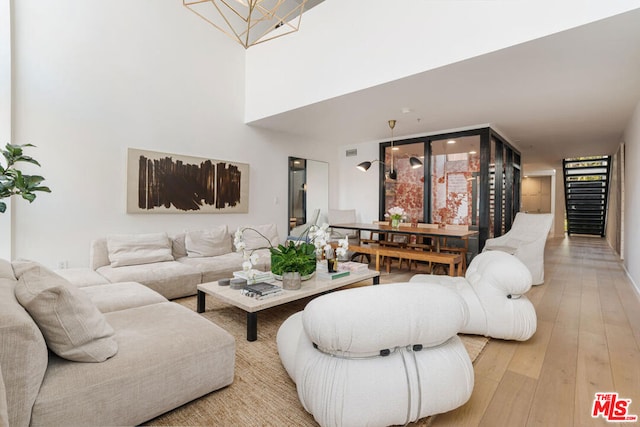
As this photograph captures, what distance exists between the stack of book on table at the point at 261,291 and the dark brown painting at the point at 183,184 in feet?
7.91

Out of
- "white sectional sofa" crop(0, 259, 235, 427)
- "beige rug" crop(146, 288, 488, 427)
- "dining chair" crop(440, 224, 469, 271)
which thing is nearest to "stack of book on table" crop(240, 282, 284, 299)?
"beige rug" crop(146, 288, 488, 427)

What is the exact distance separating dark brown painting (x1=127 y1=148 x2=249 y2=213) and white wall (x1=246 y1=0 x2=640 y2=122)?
3.54 feet

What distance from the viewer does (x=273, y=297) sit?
2.58 metres

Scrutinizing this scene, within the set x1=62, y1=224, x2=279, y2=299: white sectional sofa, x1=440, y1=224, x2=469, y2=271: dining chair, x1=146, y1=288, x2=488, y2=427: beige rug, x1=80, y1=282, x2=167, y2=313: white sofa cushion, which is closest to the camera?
x1=146, y1=288, x2=488, y2=427: beige rug

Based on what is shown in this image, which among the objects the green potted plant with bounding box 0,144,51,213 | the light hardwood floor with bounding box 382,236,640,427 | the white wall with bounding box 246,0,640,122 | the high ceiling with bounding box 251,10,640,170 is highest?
the white wall with bounding box 246,0,640,122

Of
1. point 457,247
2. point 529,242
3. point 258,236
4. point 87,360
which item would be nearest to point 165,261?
point 258,236

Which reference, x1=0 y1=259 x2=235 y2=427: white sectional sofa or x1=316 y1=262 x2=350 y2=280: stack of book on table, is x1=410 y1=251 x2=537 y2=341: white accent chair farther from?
x1=0 y1=259 x2=235 y2=427: white sectional sofa

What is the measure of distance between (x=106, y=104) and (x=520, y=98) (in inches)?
206

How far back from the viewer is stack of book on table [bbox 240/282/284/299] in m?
Answer: 2.57

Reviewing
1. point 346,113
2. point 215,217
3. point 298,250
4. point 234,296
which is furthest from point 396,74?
point 215,217

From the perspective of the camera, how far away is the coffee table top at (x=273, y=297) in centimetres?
246

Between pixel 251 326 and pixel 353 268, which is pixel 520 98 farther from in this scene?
pixel 251 326

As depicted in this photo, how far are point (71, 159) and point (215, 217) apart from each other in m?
1.97

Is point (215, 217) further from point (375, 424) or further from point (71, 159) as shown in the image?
point (375, 424)
